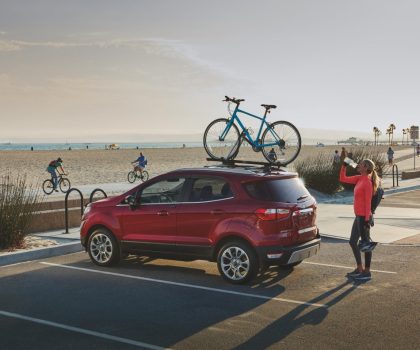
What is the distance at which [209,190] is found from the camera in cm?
878

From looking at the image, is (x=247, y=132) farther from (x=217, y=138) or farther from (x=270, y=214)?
(x=270, y=214)

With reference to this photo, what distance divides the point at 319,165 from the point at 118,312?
18.8 metres

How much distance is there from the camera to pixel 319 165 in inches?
973

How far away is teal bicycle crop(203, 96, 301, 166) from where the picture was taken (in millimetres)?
11203

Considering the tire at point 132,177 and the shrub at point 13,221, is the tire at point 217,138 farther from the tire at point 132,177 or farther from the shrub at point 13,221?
the tire at point 132,177

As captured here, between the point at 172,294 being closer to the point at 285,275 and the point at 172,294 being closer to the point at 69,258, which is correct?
the point at 285,275

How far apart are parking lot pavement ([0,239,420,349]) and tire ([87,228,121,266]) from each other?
0.19m

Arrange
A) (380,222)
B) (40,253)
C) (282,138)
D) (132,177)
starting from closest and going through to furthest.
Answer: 1. (40,253)
2. (282,138)
3. (380,222)
4. (132,177)

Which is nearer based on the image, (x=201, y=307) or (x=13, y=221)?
(x=201, y=307)

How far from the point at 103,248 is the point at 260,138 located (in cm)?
384

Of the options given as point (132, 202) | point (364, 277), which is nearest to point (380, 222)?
point (364, 277)

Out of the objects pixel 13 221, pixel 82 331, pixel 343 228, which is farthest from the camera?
pixel 343 228

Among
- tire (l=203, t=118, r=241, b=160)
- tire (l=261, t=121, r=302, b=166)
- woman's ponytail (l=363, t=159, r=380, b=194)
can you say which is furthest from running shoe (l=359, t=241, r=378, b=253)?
tire (l=203, t=118, r=241, b=160)

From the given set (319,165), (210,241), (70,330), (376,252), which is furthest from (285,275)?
(319,165)
